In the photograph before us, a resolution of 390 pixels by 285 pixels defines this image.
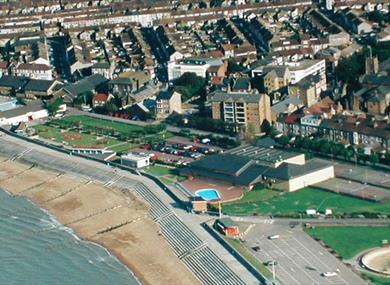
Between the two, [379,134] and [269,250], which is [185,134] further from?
[269,250]

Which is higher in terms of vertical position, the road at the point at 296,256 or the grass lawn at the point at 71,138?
the road at the point at 296,256

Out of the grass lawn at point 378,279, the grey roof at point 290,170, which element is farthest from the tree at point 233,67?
the grass lawn at point 378,279

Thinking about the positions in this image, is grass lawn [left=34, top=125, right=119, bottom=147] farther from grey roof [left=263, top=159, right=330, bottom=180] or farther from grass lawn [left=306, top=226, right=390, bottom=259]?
grass lawn [left=306, top=226, right=390, bottom=259]

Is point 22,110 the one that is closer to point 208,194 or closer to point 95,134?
point 95,134

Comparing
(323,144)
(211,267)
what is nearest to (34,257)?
(211,267)

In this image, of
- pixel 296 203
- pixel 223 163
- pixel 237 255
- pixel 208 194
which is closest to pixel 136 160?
pixel 223 163

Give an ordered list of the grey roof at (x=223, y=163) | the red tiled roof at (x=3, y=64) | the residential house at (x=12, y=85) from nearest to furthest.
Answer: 1. the grey roof at (x=223, y=163)
2. the residential house at (x=12, y=85)
3. the red tiled roof at (x=3, y=64)

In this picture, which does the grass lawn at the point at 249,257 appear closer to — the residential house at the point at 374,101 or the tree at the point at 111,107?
the residential house at the point at 374,101
